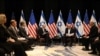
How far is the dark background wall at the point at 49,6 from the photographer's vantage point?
16.9 m

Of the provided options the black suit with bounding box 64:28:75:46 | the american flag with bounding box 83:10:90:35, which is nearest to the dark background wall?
the american flag with bounding box 83:10:90:35

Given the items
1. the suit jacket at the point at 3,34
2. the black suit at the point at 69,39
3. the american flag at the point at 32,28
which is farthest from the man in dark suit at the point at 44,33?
the suit jacket at the point at 3,34

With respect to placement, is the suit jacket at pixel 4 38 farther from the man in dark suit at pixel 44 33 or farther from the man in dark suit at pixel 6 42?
the man in dark suit at pixel 44 33

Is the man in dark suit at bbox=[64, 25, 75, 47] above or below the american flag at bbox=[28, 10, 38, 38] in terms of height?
below

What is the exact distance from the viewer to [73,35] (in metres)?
14.5

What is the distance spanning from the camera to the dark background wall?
55.6ft

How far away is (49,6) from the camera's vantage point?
676 inches

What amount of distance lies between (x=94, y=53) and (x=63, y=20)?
5288 millimetres

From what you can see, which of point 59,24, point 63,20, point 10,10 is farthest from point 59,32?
point 10,10

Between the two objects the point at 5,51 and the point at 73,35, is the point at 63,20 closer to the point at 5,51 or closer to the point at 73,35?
the point at 73,35

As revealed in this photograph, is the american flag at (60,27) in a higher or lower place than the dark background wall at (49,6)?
lower

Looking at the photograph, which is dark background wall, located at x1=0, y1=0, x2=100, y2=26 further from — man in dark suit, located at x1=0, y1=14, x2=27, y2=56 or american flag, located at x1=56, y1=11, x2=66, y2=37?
man in dark suit, located at x1=0, y1=14, x2=27, y2=56

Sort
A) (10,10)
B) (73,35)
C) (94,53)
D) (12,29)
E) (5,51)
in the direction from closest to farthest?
1. (5,51)
2. (12,29)
3. (94,53)
4. (73,35)
5. (10,10)

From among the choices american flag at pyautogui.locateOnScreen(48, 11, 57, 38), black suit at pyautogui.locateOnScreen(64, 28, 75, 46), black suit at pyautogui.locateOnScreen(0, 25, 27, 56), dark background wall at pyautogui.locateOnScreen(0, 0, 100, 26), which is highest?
dark background wall at pyautogui.locateOnScreen(0, 0, 100, 26)
